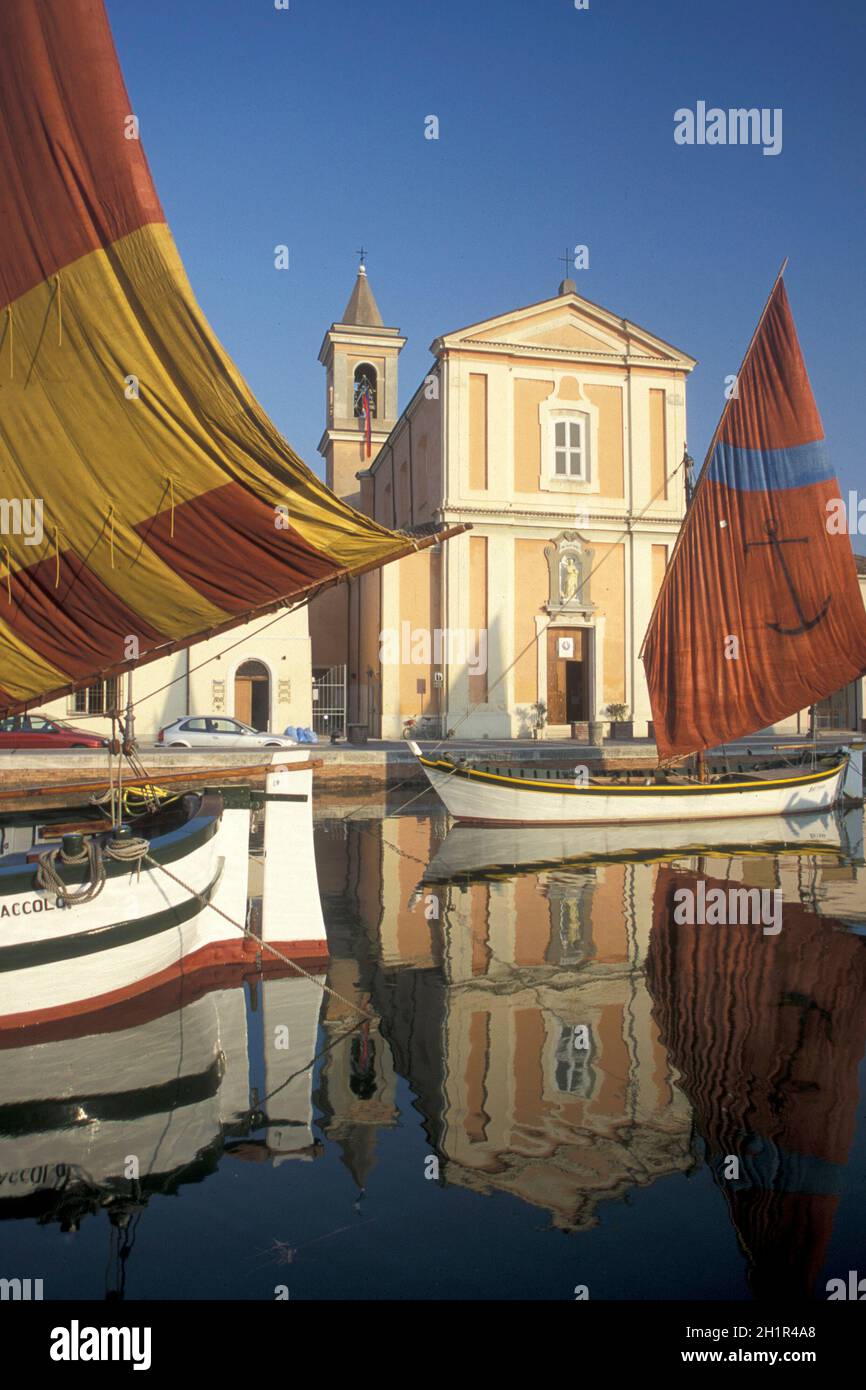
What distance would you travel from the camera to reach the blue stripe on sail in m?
17.1

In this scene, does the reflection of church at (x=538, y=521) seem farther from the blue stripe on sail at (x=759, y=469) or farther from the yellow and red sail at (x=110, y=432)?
the yellow and red sail at (x=110, y=432)

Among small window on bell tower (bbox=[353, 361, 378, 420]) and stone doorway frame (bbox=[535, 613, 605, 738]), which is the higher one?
small window on bell tower (bbox=[353, 361, 378, 420])

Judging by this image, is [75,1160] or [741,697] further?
[741,697]

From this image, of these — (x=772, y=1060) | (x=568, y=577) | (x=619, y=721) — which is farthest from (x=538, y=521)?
(x=772, y=1060)

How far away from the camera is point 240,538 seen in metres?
7.03

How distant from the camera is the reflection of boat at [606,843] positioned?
43.8ft

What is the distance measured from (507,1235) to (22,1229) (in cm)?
214

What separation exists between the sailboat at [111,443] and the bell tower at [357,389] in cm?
3459

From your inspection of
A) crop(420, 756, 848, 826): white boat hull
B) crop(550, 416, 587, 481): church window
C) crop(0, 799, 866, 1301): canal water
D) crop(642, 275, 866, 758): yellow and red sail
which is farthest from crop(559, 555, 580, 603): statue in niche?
crop(0, 799, 866, 1301): canal water

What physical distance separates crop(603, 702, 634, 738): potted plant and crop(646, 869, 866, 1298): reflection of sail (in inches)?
→ 730

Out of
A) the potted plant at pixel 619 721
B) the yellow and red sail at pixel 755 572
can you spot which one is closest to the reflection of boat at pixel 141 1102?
the yellow and red sail at pixel 755 572

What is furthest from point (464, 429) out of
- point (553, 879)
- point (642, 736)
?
point (553, 879)

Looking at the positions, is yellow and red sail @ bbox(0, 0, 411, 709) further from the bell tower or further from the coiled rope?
the bell tower
